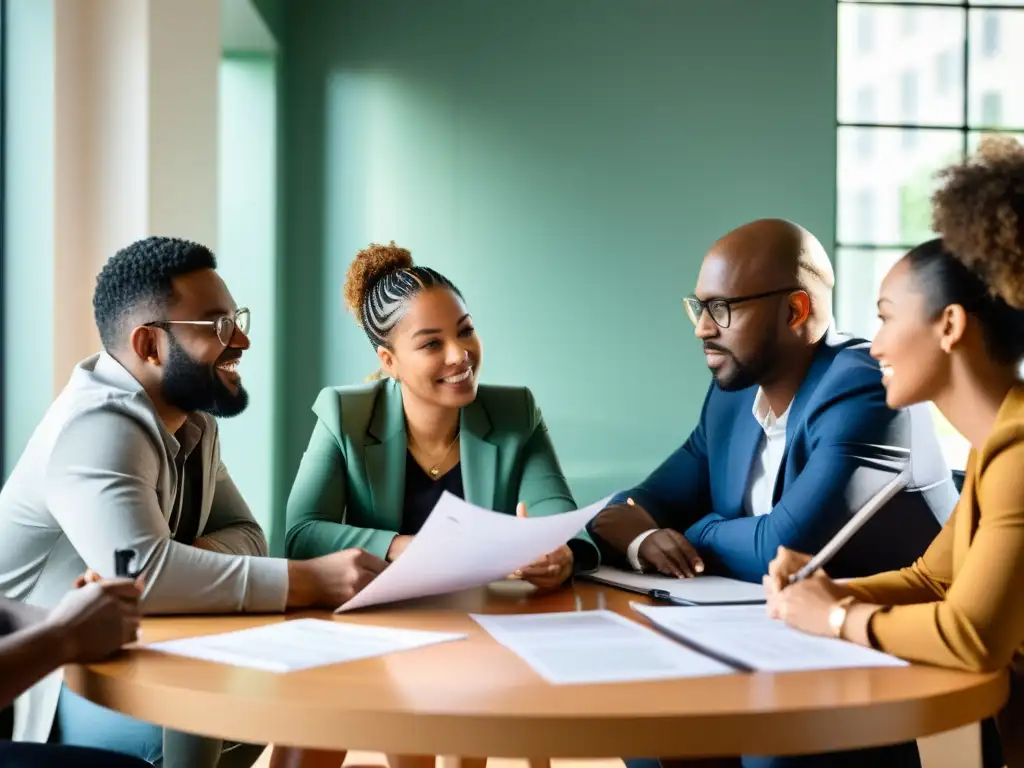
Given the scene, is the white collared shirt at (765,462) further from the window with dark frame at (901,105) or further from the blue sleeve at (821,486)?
the window with dark frame at (901,105)

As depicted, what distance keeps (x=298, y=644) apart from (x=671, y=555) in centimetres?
77

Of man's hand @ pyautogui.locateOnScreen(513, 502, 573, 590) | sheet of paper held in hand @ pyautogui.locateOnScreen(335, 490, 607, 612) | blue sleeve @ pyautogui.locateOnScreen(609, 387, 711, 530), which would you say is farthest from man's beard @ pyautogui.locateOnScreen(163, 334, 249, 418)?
blue sleeve @ pyautogui.locateOnScreen(609, 387, 711, 530)

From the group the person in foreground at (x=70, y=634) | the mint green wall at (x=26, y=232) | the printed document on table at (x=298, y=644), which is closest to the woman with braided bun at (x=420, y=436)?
the printed document on table at (x=298, y=644)

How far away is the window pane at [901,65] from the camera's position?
5508mm

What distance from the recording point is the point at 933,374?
4.46 feet

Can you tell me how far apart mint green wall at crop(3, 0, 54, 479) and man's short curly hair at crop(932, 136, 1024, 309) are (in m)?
2.21

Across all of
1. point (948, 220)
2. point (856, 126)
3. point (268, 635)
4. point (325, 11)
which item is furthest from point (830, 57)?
point (268, 635)

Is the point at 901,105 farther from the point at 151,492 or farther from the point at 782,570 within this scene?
the point at 151,492

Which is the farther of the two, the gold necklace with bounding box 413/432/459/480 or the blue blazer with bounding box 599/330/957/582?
the gold necklace with bounding box 413/432/459/480

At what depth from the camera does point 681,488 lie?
227 centimetres

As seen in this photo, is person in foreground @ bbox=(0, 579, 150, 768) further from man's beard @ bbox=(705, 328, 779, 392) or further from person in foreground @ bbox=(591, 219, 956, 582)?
man's beard @ bbox=(705, 328, 779, 392)

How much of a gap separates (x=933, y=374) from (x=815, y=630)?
353 millimetres

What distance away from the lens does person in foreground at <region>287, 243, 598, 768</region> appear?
2.08m

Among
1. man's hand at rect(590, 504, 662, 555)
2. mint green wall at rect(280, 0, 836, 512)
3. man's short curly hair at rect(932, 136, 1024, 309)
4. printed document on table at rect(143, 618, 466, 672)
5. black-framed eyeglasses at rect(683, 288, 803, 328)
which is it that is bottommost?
printed document on table at rect(143, 618, 466, 672)
